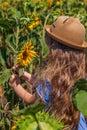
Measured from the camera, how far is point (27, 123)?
67 cm

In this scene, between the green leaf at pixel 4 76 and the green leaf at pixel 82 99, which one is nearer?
the green leaf at pixel 82 99

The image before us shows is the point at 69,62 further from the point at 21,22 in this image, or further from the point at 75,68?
the point at 21,22

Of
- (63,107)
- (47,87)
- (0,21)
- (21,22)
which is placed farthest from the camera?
(21,22)

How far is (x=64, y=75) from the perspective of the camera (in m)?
1.37

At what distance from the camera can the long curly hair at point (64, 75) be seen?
4.30ft

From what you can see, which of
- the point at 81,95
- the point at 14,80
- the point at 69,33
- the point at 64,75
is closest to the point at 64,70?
the point at 64,75

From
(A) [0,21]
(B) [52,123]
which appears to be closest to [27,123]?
(B) [52,123]

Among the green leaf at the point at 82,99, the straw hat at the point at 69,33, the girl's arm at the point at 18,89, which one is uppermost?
the green leaf at the point at 82,99

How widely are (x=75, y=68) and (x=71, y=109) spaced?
0.14 m

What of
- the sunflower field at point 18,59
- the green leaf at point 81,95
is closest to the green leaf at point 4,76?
the sunflower field at point 18,59

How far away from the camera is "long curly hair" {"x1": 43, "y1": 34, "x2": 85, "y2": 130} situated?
51.6 inches

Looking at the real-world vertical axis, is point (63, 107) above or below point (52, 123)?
below

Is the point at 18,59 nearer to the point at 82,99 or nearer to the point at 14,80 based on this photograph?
the point at 14,80

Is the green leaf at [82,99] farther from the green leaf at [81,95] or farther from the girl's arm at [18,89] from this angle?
the girl's arm at [18,89]
